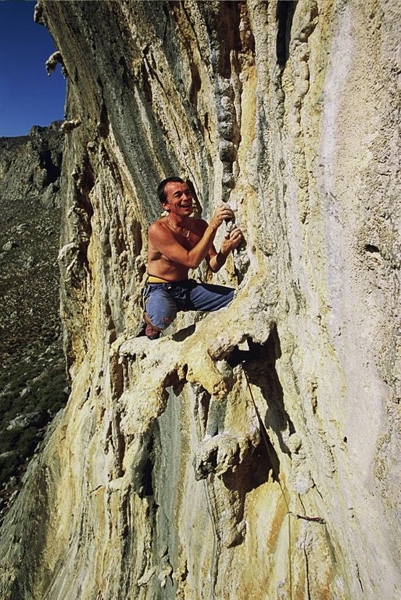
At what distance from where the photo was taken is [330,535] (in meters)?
3.44

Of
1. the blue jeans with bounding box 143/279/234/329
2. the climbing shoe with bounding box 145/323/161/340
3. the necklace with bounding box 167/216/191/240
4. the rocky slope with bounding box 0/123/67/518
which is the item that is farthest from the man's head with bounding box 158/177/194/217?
the rocky slope with bounding box 0/123/67/518

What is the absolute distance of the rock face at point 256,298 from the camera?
7.51 feet

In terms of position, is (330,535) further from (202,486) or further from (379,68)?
(379,68)

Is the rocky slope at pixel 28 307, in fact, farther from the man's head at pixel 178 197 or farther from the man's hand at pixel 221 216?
the man's hand at pixel 221 216

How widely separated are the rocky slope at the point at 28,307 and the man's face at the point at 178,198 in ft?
58.0

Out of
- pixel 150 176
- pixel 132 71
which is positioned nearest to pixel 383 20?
pixel 132 71

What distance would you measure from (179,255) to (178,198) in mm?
532

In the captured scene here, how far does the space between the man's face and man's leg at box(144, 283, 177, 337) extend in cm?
81

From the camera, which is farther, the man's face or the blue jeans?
the blue jeans

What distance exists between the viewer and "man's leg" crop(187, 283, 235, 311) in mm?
4422

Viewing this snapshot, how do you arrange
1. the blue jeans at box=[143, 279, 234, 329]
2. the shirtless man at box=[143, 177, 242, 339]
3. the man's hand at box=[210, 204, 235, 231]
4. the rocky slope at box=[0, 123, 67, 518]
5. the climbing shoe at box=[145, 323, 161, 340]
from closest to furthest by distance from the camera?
the man's hand at box=[210, 204, 235, 231] < the shirtless man at box=[143, 177, 242, 339] < the blue jeans at box=[143, 279, 234, 329] < the climbing shoe at box=[145, 323, 161, 340] < the rocky slope at box=[0, 123, 67, 518]

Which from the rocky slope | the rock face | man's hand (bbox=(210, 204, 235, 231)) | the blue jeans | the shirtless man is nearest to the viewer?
the rock face

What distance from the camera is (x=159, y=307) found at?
4168 millimetres

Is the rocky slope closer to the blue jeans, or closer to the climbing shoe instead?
the climbing shoe
